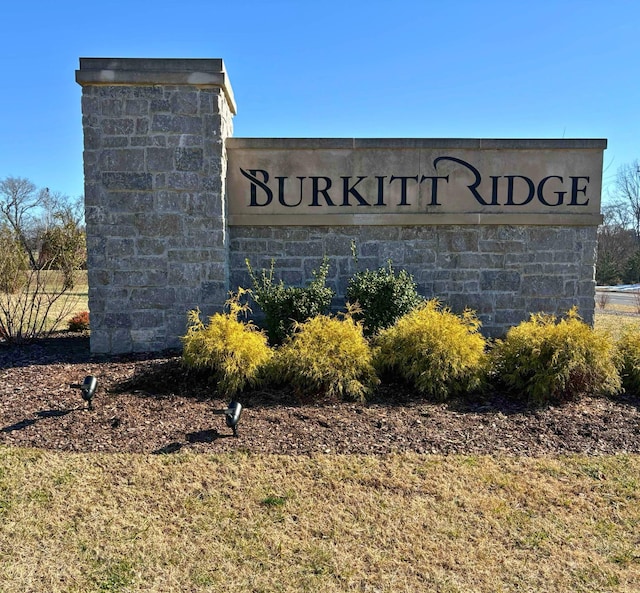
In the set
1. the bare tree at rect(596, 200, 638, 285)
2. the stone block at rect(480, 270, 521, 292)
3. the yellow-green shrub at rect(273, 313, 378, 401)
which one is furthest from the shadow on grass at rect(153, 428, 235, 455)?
the bare tree at rect(596, 200, 638, 285)

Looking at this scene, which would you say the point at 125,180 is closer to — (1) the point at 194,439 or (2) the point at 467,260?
(1) the point at 194,439

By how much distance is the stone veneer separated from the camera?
681 centimetres

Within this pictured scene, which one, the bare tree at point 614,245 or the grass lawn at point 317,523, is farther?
the bare tree at point 614,245

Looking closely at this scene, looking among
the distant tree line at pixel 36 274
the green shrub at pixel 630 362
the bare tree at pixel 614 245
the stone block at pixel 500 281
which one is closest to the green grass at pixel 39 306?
the distant tree line at pixel 36 274

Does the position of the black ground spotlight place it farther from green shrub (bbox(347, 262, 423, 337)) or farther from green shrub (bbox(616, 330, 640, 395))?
green shrub (bbox(616, 330, 640, 395))

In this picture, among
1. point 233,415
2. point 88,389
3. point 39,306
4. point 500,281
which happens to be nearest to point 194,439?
point 233,415

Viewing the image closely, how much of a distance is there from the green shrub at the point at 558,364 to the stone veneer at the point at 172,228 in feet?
7.66

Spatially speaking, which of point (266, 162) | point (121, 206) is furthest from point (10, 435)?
point (266, 162)

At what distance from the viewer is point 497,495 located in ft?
11.7

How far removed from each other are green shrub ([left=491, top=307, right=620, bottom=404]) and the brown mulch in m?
0.17

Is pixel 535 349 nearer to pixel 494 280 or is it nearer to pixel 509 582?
pixel 494 280

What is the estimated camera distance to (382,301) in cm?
694

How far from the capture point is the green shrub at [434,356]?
5.36 m

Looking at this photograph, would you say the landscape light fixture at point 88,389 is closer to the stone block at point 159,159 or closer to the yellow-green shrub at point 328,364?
the yellow-green shrub at point 328,364
